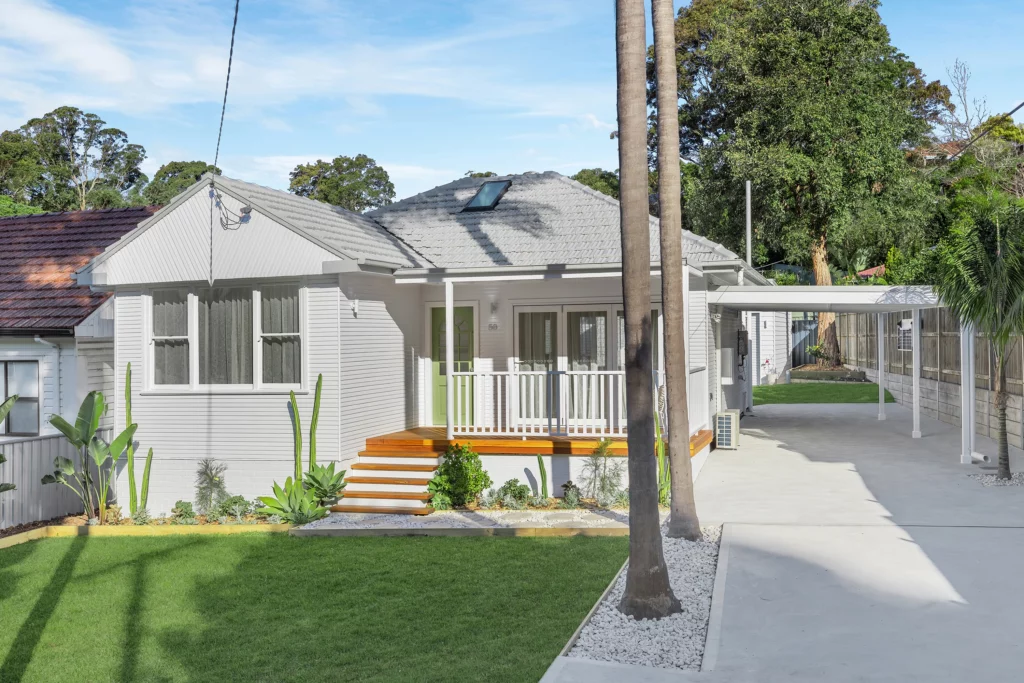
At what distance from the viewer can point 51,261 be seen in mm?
16031

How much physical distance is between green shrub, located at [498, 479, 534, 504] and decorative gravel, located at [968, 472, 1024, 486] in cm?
614

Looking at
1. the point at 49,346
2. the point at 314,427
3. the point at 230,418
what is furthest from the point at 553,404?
the point at 49,346

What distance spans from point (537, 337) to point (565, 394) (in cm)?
184

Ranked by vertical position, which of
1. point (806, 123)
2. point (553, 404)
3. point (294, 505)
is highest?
point (806, 123)

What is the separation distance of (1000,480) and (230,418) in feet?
34.5

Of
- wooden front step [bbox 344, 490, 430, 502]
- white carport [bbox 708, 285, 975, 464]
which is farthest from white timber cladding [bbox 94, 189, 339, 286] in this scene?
white carport [bbox 708, 285, 975, 464]

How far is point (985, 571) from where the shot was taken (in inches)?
319

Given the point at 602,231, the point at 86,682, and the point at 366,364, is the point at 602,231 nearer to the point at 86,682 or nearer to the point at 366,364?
the point at 366,364

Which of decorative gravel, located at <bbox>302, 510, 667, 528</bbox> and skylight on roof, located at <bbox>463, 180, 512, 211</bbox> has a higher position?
skylight on roof, located at <bbox>463, 180, 512, 211</bbox>

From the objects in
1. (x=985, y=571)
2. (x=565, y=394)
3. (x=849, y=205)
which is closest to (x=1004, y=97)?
(x=849, y=205)

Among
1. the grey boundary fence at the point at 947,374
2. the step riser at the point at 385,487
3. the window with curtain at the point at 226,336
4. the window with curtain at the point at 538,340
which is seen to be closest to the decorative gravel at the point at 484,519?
the step riser at the point at 385,487

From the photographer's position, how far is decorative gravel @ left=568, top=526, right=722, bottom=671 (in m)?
6.33

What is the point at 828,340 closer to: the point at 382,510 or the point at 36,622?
the point at 382,510

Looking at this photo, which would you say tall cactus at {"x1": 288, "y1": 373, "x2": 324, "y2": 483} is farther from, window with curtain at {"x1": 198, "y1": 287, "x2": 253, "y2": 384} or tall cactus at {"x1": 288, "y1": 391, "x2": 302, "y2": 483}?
window with curtain at {"x1": 198, "y1": 287, "x2": 253, "y2": 384}
